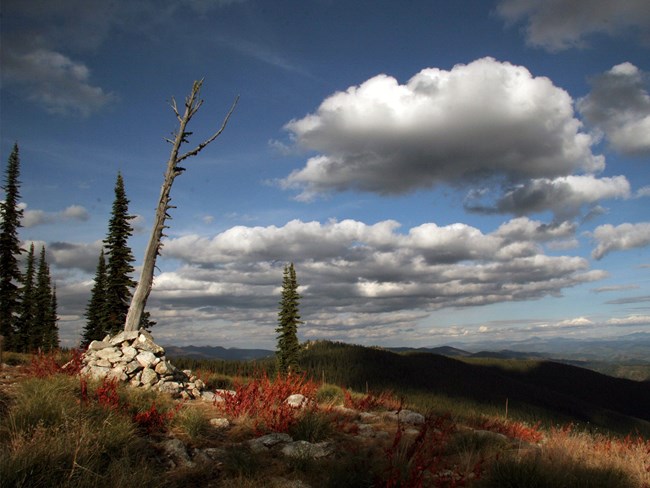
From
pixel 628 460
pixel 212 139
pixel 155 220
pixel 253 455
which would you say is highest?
pixel 212 139

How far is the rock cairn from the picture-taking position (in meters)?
10.6

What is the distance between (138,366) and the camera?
11.2 meters

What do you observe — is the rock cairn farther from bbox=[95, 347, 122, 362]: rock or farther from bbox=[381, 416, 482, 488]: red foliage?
bbox=[381, 416, 482, 488]: red foliage

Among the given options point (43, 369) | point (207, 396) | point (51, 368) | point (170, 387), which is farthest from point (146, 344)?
point (43, 369)

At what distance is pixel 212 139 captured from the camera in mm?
16328

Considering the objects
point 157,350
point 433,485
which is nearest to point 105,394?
point 157,350

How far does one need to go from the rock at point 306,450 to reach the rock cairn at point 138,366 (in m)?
4.68

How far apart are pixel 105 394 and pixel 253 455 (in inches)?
125

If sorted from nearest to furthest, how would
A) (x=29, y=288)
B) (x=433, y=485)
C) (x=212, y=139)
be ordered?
(x=433, y=485) → (x=212, y=139) → (x=29, y=288)

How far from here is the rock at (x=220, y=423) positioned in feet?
27.1

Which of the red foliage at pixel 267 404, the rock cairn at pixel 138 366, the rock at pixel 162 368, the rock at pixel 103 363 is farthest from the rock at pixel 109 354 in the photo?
the red foliage at pixel 267 404

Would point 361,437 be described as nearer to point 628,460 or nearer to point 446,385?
point 628,460

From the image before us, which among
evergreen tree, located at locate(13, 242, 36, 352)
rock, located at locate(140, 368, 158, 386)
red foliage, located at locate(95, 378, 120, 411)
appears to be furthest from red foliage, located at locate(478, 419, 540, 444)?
evergreen tree, located at locate(13, 242, 36, 352)

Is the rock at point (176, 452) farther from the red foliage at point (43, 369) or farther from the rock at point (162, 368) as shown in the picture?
the rock at point (162, 368)
